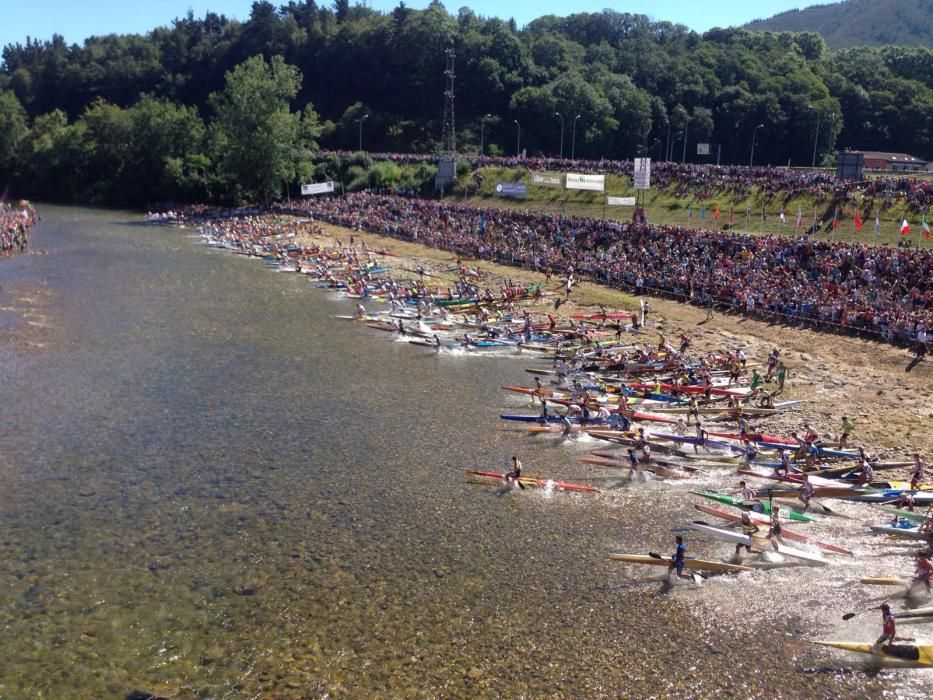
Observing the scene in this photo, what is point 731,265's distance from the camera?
47688 mm

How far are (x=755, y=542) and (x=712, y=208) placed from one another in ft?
Result: 161

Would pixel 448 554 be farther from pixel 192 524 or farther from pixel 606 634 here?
pixel 192 524

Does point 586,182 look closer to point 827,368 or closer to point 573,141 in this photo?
point 573,141

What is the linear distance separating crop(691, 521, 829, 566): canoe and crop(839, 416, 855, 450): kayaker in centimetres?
702

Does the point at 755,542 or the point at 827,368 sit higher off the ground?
the point at 827,368

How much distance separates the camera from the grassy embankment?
5422 centimetres

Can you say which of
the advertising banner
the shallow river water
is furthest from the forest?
the shallow river water

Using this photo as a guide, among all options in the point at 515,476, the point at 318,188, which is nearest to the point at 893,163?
the point at 318,188

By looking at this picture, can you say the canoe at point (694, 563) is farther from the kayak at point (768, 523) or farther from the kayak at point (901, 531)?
the kayak at point (901, 531)

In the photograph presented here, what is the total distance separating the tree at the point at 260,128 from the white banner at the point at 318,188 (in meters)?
3.09

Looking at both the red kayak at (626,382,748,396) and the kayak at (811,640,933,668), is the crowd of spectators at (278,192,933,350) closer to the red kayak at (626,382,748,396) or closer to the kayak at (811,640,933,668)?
the red kayak at (626,382,748,396)

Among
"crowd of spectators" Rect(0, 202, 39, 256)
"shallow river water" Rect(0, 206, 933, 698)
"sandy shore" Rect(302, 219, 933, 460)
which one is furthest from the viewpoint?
"crowd of spectators" Rect(0, 202, 39, 256)

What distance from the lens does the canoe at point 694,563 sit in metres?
19.7

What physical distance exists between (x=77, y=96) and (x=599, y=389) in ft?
551
